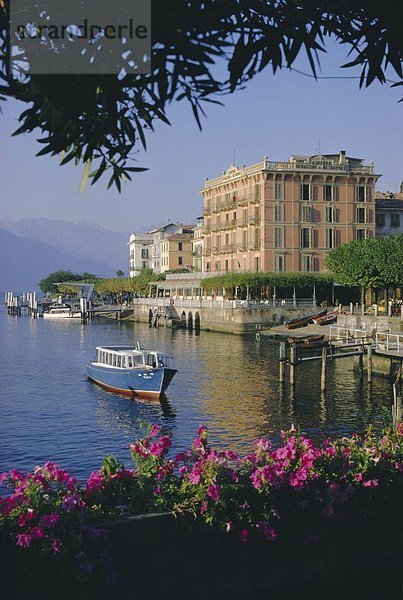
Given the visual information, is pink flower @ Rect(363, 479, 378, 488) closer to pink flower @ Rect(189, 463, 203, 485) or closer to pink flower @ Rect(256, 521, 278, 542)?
pink flower @ Rect(256, 521, 278, 542)

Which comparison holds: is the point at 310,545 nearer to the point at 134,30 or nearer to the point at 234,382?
the point at 134,30

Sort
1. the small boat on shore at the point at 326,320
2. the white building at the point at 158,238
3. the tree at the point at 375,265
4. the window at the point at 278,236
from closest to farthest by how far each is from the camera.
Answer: the tree at the point at 375,265 → the small boat on shore at the point at 326,320 → the window at the point at 278,236 → the white building at the point at 158,238

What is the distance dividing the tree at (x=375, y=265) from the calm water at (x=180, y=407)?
58.6 feet

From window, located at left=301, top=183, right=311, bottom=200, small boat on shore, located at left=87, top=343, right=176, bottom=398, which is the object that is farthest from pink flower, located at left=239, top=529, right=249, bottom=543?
window, located at left=301, top=183, right=311, bottom=200

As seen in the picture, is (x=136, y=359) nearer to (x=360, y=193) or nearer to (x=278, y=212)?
(x=278, y=212)

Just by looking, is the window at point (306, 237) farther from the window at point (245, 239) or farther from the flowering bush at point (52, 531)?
the flowering bush at point (52, 531)

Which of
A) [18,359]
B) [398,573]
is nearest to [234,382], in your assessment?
[18,359]

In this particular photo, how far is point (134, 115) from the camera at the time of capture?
24.3ft

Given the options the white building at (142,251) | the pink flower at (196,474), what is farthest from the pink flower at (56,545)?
the white building at (142,251)

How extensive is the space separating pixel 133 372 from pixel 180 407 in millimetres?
4082

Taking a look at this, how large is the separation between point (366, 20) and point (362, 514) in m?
6.58

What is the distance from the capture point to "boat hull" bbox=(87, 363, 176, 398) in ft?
124

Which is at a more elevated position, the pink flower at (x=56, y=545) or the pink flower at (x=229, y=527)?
the pink flower at (x=56, y=545)

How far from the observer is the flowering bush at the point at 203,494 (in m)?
8.29
